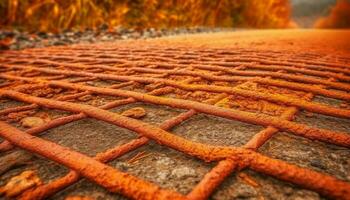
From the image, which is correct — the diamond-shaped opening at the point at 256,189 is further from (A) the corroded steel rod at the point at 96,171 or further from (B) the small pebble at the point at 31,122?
(B) the small pebble at the point at 31,122

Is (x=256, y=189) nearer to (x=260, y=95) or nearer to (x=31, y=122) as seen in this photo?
(x=260, y=95)

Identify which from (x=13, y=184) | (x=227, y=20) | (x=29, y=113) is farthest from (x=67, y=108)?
(x=227, y=20)

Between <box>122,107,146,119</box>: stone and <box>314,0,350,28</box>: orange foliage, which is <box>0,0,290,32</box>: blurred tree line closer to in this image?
<box>122,107,146,119</box>: stone

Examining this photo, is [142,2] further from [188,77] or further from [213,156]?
[213,156]

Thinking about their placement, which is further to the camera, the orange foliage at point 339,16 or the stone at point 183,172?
the orange foliage at point 339,16

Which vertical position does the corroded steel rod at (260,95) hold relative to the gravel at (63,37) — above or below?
above

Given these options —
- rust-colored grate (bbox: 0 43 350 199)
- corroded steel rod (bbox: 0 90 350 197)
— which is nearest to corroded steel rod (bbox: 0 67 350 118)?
rust-colored grate (bbox: 0 43 350 199)

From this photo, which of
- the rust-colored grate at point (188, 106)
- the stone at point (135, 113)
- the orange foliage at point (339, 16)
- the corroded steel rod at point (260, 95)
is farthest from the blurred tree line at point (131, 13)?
the orange foliage at point (339, 16)
